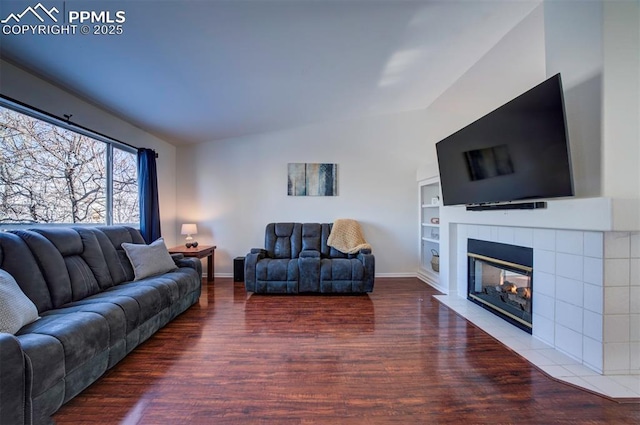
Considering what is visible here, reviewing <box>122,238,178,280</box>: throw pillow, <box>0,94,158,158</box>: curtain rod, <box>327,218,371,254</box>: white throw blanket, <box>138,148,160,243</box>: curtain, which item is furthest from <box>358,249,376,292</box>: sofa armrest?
<box>0,94,158,158</box>: curtain rod

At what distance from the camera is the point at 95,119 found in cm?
293

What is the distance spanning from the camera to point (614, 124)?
1.68m

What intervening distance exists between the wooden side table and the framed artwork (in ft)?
5.33

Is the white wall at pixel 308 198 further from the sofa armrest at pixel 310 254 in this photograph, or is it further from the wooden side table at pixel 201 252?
the sofa armrest at pixel 310 254

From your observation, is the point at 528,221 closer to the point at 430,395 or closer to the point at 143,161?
the point at 430,395

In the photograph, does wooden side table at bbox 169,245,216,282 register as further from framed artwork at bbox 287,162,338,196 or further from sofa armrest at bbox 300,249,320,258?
framed artwork at bbox 287,162,338,196

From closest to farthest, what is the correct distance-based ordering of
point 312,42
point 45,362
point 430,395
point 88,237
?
1. point 45,362
2. point 430,395
3. point 312,42
4. point 88,237

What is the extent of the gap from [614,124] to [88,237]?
426cm

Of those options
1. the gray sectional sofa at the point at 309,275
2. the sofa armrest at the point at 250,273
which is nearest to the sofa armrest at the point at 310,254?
the gray sectional sofa at the point at 309,275

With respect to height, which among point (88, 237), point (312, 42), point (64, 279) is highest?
point (312, 42)

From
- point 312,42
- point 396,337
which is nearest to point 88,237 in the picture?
point 312,42

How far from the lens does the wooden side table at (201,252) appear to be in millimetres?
3619

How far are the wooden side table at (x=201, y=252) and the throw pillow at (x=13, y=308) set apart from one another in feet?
6.37

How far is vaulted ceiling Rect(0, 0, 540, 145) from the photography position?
181 cm
